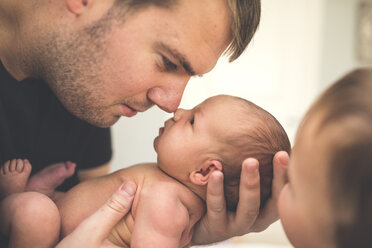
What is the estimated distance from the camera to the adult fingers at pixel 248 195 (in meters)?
1.00

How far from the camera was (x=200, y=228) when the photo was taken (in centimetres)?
125

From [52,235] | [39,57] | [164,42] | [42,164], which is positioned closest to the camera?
[52,235]

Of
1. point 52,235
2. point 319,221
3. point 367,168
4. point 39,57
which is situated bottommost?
point 52,235

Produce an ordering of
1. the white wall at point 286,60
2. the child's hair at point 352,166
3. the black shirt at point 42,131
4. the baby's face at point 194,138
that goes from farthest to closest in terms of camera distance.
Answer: the white wall at point 286,60 < the black shirt at point 42,131 < the baby's face at point 194,138 < the child's hair at point 352,166

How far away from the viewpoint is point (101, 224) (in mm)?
1007

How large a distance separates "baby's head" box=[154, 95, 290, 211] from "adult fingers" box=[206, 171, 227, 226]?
45 mm

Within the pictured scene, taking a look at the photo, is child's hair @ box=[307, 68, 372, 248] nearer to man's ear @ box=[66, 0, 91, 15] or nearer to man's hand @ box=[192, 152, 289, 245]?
man's hand @ box=[192, 152, 289, 245]

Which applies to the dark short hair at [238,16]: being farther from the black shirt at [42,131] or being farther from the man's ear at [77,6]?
the black shirt at [42,131]

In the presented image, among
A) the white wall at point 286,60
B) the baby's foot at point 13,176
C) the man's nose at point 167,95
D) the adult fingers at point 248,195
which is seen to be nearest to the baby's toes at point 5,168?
the baby's foot at point 13,176

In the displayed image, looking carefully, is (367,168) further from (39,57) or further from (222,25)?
(39,57)

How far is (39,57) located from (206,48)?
1.86 ft

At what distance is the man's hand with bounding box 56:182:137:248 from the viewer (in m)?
0.99

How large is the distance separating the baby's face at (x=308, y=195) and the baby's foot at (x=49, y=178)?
85 centimetres

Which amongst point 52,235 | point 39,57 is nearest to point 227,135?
point 52,235
